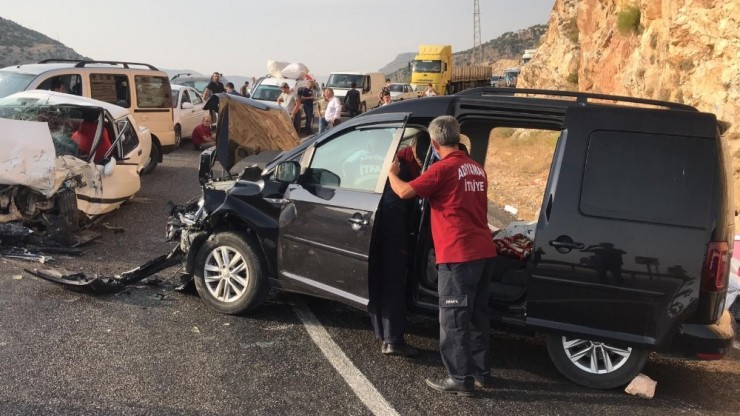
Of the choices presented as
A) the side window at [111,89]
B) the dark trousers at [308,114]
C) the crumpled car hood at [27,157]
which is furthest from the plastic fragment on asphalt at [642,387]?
the dark trousers at [308,114]

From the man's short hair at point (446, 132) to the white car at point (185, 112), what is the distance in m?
12.0

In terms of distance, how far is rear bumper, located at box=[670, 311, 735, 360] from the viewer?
3.83m

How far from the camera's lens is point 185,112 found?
619 inches

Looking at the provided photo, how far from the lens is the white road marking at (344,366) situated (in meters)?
3.82

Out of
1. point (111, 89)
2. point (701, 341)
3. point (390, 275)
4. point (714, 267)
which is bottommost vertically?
point (701, 341)

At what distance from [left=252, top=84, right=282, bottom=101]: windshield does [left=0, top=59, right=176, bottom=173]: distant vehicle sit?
Answer: 779cm

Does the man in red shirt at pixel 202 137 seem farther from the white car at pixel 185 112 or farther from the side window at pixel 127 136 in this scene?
the side window at pixel 127 136

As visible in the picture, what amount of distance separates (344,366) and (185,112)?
1271 cm

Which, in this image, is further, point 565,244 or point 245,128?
point 245,128

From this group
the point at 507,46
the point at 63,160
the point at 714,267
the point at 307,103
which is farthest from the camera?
the point at 507,46

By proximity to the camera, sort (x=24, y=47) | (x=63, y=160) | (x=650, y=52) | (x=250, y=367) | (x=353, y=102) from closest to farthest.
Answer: (x=250, y=367), (x=63, y=160), (x=650, y=52), (x=353, y=102), (x=24, y=47)

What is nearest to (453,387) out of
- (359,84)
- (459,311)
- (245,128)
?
(459,311)

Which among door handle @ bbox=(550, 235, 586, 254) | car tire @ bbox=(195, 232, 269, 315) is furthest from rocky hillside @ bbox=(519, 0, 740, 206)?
car tire @ bbox=(195, 232, 269, 315)

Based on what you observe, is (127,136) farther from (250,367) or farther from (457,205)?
(457,205)
